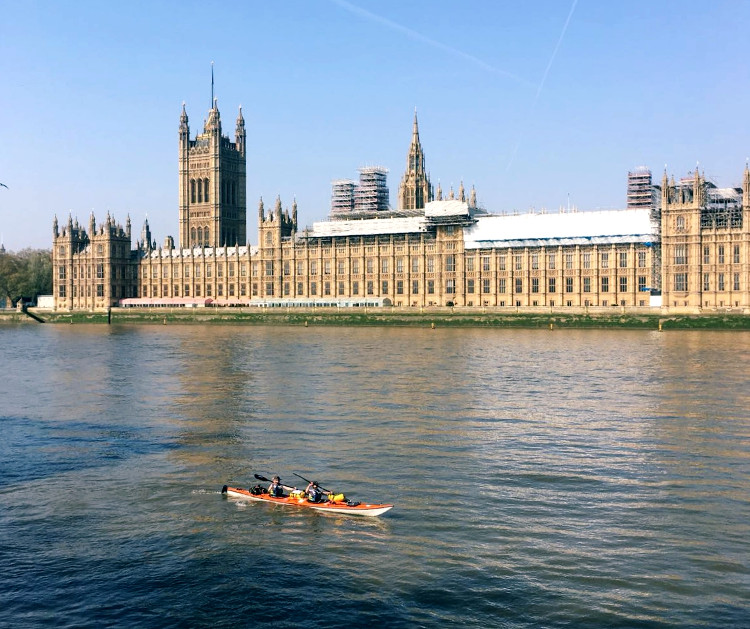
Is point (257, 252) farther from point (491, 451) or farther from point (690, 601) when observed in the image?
point (690, 601)

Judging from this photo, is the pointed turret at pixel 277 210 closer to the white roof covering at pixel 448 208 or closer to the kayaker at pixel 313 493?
the white roof covering at pixel 448 208

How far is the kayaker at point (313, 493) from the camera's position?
3058 cm

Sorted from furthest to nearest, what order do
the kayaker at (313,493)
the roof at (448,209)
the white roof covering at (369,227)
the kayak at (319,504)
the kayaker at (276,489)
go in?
the white roof covering at (369,227) < the roof at (448,209) < the kayaker at (276,489) < the kayaker at (313,493) < the kayak at (319,504)

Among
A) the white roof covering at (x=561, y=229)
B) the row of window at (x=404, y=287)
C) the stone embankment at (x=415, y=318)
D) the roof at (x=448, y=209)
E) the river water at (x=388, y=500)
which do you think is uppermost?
the roof at (x=448, y=209)

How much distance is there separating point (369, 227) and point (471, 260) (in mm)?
23364

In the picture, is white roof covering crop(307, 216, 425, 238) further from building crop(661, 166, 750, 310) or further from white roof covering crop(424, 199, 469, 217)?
building crop(661, 166, 750, 310)

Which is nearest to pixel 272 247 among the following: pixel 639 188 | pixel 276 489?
pixel 639 188

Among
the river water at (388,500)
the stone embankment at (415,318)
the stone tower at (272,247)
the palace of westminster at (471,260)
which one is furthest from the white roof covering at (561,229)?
the river water at (388,500)

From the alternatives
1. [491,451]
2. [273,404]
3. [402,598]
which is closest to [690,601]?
[402,598]

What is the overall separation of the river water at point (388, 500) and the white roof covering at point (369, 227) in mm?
97498

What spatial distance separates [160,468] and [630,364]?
49.6 metres

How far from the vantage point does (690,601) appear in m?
22.7

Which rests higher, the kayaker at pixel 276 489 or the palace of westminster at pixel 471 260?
the palace of westminster at pixel 471 260

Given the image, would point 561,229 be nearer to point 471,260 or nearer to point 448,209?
point 471,260
